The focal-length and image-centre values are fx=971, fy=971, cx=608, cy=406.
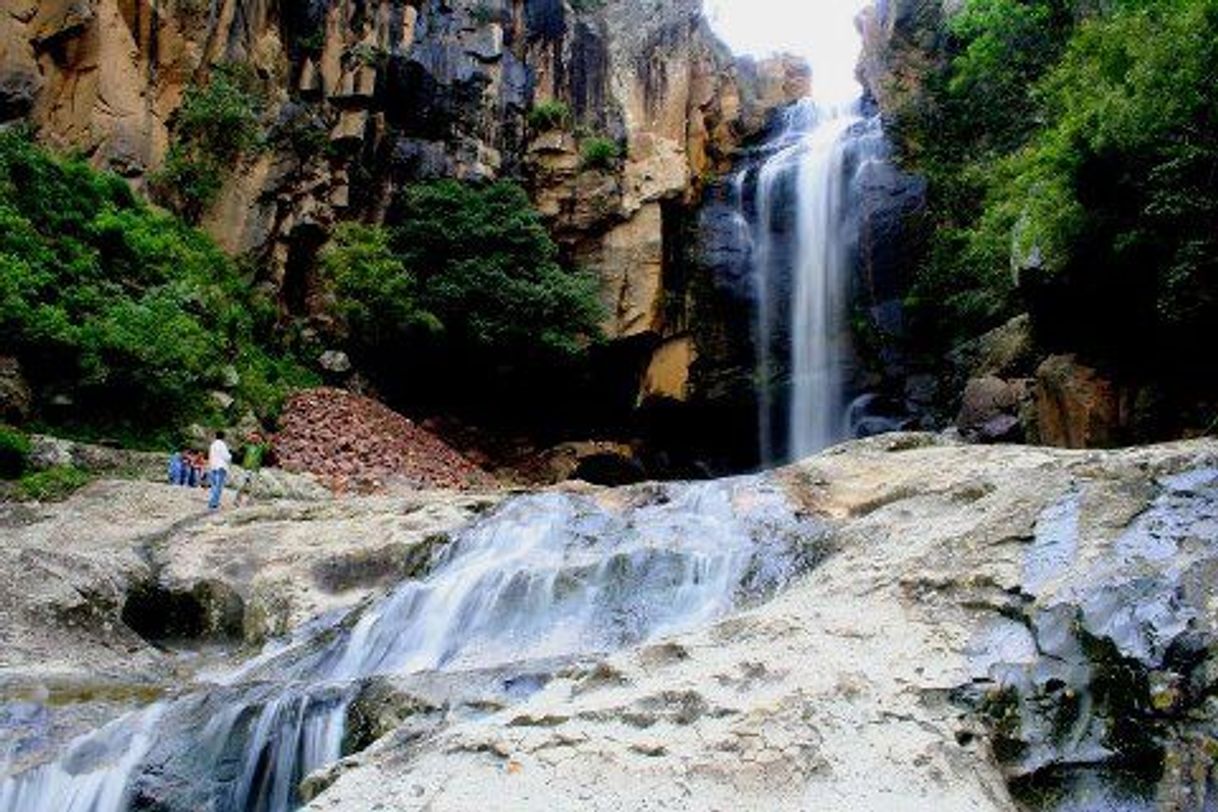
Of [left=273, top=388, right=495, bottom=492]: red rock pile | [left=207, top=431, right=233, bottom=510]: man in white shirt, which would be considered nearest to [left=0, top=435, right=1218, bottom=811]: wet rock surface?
[left=207, top=431, right=233, bottom=510]: man in white shirt

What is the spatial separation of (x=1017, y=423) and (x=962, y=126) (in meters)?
11.4

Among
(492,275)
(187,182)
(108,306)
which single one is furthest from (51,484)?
(492,275)

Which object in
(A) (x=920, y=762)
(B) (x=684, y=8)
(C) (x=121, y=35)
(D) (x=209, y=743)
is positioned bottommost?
(D) (x=209, y=743)

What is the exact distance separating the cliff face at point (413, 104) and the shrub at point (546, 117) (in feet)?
0.47

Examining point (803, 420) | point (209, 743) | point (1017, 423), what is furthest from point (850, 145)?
point (209, 743)

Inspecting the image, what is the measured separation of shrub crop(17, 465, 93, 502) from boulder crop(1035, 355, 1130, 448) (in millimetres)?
12314

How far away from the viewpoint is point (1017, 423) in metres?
14.7

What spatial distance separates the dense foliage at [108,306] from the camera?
45.6 feet

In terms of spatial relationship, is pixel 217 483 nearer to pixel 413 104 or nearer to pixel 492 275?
pixel 492 275

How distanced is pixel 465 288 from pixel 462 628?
14.5 meters

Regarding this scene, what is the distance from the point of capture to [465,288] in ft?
70.5

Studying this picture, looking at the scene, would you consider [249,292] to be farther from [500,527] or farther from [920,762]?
[920,762]

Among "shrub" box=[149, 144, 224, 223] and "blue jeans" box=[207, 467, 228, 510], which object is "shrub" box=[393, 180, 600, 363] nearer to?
"shrub" box=[149, 144, 224, 223]

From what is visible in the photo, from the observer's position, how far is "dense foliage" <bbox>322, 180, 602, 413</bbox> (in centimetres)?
2105
